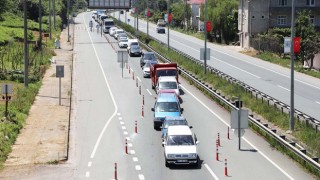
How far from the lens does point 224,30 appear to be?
104938mm

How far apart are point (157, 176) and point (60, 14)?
132 meters

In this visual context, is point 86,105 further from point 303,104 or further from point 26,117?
point 303,104

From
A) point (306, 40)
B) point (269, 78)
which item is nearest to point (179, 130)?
point (269, 78)

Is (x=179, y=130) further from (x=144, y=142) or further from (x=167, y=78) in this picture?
(x=167, y=78)

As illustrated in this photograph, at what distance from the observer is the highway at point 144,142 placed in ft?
80.8

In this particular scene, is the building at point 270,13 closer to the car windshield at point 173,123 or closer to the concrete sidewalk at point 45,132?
the concrete sidewalk at point 45,132

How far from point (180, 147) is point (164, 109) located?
846 cm

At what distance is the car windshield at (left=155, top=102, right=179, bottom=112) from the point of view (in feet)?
112

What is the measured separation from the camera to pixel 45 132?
1289 inches

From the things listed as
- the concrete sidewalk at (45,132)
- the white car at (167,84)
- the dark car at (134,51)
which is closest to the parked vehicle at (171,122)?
the concrete sidewalk at (45,132)

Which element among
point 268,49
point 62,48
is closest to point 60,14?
point 62,48

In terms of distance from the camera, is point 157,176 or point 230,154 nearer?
point 157,176

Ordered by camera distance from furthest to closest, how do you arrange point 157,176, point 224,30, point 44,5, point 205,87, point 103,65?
point 44,5, point 224,30, point 103,65, point 205,87, point 157,176

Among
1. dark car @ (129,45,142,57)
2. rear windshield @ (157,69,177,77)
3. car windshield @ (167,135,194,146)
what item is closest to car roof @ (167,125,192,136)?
car windshield @ (167,135,194,146)
